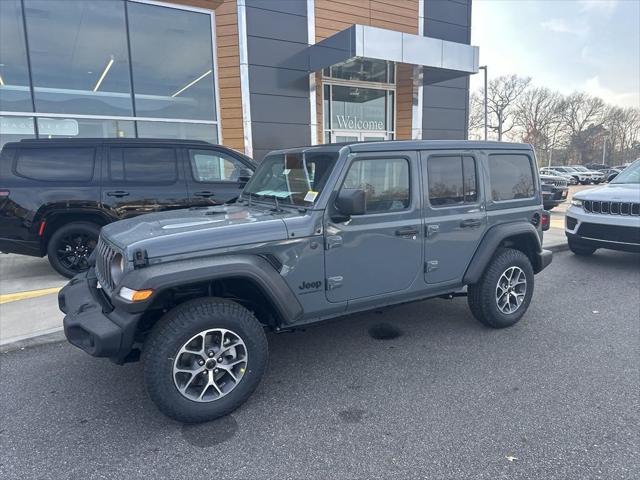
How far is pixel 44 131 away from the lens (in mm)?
9445

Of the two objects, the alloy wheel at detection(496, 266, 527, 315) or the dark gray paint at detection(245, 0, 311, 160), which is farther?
the dark gray paint at detection(245, 0, 311, 160)

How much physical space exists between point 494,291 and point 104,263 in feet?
11.3

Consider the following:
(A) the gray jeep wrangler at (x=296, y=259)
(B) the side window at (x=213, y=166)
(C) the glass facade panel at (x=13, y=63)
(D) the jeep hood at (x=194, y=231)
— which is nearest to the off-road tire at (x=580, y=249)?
(A) the gray jeep wrangler at (x=296, y=259)

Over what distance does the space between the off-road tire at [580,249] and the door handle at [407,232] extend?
5061 mm

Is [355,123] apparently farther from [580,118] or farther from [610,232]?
[580,118]

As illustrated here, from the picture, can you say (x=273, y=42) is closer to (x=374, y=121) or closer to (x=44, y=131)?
(x=374, y=121)

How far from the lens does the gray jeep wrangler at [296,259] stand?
267cm

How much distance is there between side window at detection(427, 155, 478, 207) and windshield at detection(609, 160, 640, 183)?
5.13 m

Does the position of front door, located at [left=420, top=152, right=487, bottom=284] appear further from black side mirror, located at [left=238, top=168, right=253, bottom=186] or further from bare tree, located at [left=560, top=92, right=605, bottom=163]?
bare tree, located at [left=560, top=92, right=605, bottom=163]

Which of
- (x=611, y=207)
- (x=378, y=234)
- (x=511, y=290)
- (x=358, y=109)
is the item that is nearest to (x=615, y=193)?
(x=611, y=207)

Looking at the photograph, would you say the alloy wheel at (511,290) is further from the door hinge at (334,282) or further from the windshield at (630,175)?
the windshield at (630,175)

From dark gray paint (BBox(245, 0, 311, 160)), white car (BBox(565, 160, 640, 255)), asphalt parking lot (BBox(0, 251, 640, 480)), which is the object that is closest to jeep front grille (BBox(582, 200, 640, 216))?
white car (BBox(565, 160, 640, 255))

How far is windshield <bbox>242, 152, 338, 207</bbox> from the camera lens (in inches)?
130

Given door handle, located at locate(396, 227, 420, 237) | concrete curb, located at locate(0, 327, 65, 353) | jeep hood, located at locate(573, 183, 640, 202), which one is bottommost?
concrete curb, located at locate(0, 327, 65, 353)
